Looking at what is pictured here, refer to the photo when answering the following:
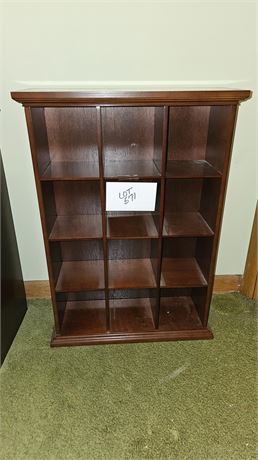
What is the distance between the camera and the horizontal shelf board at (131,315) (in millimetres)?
1667

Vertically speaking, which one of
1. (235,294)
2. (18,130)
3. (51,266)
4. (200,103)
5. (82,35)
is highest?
(82,35)

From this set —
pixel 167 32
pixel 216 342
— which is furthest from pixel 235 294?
pixel 167 32

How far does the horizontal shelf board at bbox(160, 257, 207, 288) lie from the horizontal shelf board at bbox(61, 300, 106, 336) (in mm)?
430

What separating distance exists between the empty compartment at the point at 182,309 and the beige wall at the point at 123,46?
37.4 inches

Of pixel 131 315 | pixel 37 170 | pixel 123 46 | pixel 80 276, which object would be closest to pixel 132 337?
pixel 131 315

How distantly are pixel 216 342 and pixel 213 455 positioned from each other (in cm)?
57

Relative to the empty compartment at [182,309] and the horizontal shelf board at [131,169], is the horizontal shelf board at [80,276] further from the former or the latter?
the horizontal shelf board at [131,169]

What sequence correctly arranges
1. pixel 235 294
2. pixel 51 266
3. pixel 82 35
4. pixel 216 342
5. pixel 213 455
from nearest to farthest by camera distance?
pixel 213 455, pixel 82 35, pixel 51 266, pixel 216 342, pixel 235 294

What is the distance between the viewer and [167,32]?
4.42 feet

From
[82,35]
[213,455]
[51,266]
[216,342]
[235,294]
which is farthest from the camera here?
[235,294]

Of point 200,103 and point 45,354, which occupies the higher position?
point 200,103

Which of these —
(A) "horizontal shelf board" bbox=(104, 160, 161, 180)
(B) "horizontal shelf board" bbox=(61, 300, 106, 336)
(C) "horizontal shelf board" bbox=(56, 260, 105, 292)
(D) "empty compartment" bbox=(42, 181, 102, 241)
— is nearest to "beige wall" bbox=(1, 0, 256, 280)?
(D) "empty compartment" bbox=(42, 181, 102, 241)

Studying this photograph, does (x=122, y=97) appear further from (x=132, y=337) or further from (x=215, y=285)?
(x=215, y=285)

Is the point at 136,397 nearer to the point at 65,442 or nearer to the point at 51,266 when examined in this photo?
the point at 65,442
